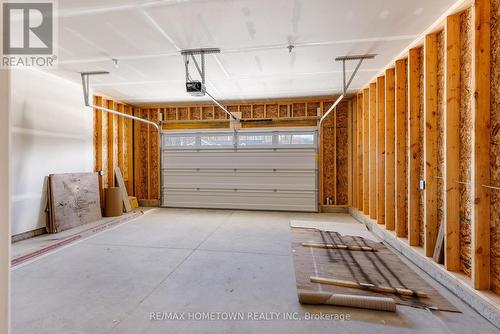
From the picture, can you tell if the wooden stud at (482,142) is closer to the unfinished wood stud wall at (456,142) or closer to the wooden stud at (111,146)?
the unfinished wood stud wall at (456,142)

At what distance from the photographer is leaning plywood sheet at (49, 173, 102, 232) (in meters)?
4.54

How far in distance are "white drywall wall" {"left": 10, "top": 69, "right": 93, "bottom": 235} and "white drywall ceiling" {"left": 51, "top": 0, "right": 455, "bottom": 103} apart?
46cm

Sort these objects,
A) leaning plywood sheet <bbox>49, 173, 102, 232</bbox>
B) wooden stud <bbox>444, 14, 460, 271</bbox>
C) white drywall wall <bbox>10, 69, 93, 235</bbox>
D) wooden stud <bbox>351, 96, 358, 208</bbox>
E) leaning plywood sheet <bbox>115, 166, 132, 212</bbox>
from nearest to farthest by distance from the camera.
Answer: wooden stud <bbox>444, 14, 460, 271</bbox>
white drywall wall <bbox>10, 69, 93, 235</bbox>
leaning plywood sheet <bbox>49, 173, 102, 232</bbox>
wooden stud <bbox>351, 96, 358, 208</bbox>
leaning plywood sheet <bbox>115, 166, 132, 212</bbox>

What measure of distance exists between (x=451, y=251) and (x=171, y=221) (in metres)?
4.81

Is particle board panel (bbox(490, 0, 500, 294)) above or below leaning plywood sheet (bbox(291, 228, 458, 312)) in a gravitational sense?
above

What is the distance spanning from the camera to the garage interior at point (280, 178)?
85.5 inches

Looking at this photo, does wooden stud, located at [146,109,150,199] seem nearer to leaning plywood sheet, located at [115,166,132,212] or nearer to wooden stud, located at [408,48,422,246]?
leaning plywood sheet, located at [115,166,132,212]

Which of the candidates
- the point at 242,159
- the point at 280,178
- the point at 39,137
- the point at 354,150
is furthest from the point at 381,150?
the point at 39,137

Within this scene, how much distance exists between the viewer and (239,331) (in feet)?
6.32

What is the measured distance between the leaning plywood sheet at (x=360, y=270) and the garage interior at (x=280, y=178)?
0.03 metres

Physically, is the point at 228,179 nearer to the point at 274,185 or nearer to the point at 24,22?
the point at 274,185

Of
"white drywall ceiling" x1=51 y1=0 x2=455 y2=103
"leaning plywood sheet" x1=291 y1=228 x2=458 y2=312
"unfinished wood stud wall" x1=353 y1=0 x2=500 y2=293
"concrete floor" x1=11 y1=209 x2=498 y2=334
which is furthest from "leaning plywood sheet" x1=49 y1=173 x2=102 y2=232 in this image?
"unfinished wood stud wall" x1=353 y1=0 x2=500 y2=293

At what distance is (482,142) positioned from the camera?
221cm

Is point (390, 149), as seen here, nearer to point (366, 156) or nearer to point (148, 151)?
point (366, 156)
